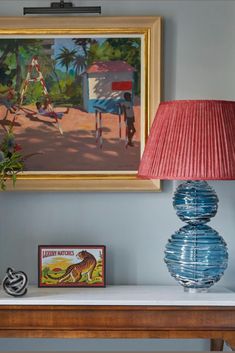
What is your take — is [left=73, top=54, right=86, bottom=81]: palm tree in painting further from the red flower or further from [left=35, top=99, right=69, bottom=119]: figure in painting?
the red flower

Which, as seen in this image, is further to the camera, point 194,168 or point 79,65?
point 79,65

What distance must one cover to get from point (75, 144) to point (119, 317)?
83 cm

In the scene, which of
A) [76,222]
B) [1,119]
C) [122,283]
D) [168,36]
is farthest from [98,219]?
[168,36]

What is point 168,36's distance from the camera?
325 centimetres

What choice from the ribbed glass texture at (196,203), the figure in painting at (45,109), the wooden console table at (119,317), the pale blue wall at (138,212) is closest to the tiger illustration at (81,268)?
the pale blue wall at (138,212)

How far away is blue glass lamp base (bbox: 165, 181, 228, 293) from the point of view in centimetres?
292

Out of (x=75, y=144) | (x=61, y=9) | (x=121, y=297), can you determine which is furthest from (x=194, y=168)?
(x=61, y=9)

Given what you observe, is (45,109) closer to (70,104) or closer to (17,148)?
(70,104)

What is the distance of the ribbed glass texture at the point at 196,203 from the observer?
9.71 ft

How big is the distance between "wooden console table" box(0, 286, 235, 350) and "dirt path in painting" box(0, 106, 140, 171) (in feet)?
2.19

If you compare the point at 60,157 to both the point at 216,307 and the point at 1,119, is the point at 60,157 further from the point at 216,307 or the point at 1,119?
the point at 216,307

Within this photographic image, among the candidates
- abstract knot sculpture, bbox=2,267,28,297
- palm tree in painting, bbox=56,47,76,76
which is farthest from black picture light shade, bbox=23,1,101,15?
abstract knot sculpture, bbox=2,267,28,297

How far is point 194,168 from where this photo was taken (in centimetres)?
277

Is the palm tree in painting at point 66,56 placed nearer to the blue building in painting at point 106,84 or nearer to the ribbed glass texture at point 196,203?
the blue building in painting at point 106,84
